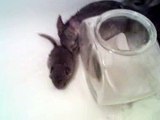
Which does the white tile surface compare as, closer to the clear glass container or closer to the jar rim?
the clear glass container

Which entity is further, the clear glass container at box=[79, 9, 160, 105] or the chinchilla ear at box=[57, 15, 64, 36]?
the chinchilla ear at box=[57, 15, 64, 36]

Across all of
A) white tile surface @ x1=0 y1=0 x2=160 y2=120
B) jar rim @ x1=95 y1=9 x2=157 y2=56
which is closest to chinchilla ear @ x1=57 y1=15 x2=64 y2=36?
white tile surface @ x1=0 y1=0 x2=160 y2=120

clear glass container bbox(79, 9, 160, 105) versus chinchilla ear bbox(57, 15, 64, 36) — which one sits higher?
chinchilla ear bbox(57, 15, 64, 36)

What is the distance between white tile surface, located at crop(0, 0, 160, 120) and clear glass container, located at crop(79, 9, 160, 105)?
4 cm

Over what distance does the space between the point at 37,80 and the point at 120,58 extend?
10.1 inches

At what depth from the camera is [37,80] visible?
889 mm

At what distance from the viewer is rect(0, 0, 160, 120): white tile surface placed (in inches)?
32.6

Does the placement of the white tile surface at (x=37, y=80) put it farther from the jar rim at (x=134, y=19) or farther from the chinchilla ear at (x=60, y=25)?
the jar rim at (x=134, y=19)

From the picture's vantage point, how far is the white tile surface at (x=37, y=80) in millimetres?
829

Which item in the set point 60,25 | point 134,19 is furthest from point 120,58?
point 60,25

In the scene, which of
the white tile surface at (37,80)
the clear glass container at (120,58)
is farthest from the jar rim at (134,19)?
the white tile surface at (37,80)

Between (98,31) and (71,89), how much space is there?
19 centimetres

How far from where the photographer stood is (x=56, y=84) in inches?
33.0

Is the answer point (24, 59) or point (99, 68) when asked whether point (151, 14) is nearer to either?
point (99, 68)
